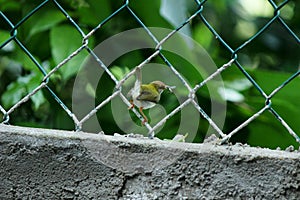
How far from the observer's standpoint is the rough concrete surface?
113 cm

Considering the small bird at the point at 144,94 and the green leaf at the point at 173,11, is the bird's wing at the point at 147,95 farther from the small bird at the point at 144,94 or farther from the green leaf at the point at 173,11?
the green leaf at the point at 173,11

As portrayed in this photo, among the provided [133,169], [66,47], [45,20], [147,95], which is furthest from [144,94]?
[45,20]

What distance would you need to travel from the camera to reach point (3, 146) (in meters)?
1.18

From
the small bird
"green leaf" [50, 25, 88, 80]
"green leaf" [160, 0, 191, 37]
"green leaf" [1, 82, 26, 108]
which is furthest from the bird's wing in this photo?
"green leaf" [160, 0, 191, 37]

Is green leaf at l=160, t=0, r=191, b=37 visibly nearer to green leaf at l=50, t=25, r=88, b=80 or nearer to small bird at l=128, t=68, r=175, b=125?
green leaf at l=50, t=25, r=88, b=80

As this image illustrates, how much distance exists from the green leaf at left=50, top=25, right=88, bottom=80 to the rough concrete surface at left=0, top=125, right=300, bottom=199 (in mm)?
518

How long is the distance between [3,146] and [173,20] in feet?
3.08

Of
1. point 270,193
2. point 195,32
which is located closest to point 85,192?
point 270,193

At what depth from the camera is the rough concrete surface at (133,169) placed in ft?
3.71

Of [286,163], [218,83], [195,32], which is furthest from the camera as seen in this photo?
[195,32]

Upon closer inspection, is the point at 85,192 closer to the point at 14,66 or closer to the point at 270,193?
the point at 270,193

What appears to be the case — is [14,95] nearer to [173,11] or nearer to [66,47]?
[66,47]

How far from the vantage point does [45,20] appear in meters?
1.81

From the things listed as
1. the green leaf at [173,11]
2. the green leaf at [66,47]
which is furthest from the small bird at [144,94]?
the green leaf at [173,11]
